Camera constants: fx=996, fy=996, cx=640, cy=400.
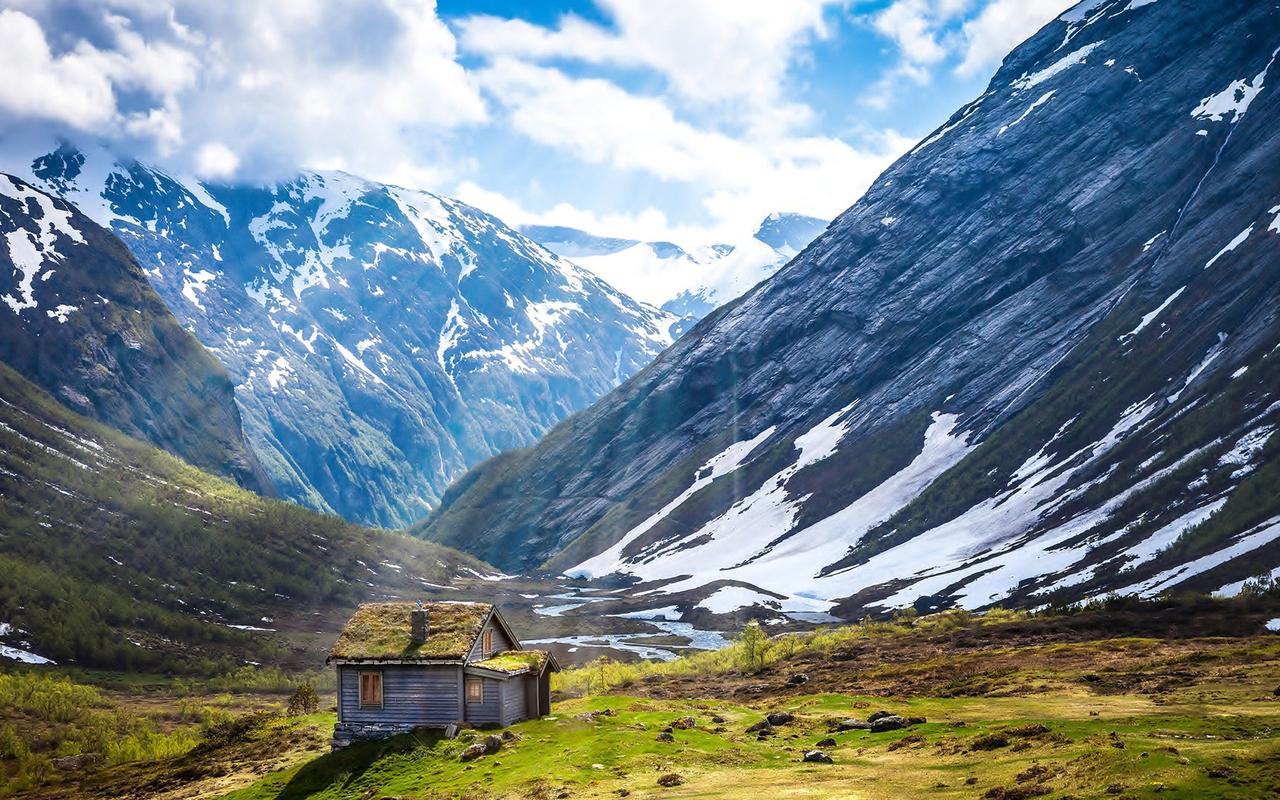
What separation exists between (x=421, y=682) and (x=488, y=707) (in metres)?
3.80

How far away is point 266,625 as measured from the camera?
184 m

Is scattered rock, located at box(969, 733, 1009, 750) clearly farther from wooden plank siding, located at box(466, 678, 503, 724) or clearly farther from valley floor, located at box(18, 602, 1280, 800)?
wooden plank siding, located at box(466, 678, 503, 724)

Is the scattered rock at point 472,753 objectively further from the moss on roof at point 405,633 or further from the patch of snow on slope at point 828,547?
the patch of snow on slope at point 828,547

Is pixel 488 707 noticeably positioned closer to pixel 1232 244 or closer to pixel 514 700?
pixel 514 700

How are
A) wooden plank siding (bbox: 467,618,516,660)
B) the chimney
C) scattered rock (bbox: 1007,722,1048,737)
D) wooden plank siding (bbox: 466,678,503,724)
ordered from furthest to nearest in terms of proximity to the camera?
the chimney < wooden plank siding (bbox: 467,618,516,660) < wooden plank siding (bbox: 466,678,503,724) < scattered rock (bbox: 1007,722,1048,737)

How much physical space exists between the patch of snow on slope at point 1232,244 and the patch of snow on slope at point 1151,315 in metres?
6.21

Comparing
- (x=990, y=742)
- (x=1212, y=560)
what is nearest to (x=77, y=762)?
(x=990, y=742)

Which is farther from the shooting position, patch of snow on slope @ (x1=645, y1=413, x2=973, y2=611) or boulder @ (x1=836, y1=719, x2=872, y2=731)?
patch of snow on slope @ (x1=645, y1=413, x2=973, y2=611)

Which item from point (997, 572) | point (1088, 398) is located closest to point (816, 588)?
point (997, 572)

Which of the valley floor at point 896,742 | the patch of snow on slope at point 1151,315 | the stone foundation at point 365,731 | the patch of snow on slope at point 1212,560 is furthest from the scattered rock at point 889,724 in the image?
the patch of snow on slope at point 1151,315

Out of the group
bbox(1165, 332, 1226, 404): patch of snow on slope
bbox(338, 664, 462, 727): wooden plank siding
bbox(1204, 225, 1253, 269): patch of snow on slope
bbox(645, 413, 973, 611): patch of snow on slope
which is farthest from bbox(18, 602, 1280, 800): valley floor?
bbox(1204, 225, 1253, 269): patch of snow on slope

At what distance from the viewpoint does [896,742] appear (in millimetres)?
43406

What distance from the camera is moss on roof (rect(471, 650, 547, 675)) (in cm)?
5300

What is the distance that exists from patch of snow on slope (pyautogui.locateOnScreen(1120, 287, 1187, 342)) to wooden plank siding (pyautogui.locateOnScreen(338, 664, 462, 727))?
163124 millimetres
